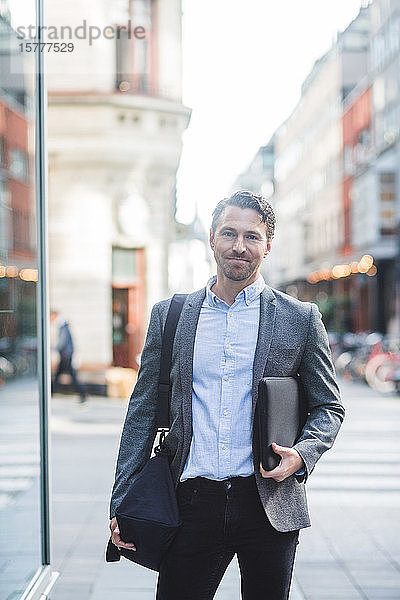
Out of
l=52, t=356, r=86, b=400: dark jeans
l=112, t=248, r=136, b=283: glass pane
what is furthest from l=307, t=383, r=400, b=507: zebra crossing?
l=112, t=248, r=136, b=283: glass pane

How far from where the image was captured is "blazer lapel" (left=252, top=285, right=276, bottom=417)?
250cm

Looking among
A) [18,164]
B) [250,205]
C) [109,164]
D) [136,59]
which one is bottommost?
[250,205]

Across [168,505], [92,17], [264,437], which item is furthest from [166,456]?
[92,17]

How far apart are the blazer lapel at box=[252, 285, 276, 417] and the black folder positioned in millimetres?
58

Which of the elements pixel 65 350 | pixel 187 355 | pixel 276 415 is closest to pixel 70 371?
pixel 65 350

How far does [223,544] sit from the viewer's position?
2.53 metres

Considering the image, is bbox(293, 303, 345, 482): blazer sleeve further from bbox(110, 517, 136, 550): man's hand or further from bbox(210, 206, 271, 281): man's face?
bbox(110, 517, 136, 550): man's hand

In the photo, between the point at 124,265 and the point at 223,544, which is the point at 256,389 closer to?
the point at 223,544

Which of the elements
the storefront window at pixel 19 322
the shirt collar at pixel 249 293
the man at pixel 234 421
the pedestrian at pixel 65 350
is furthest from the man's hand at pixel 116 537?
the pedestrian at pixel 65 350

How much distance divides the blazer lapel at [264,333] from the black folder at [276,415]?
58mm

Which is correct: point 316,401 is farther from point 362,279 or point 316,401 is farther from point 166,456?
point 362,279

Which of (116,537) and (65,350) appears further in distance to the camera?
(65,350)

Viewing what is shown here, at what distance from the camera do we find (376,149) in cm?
3444

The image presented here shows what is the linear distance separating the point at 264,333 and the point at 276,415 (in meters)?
0.25
